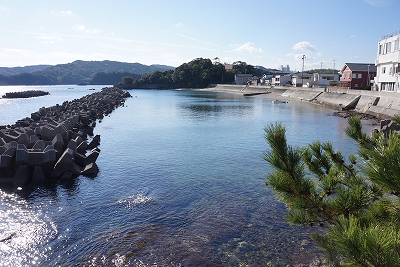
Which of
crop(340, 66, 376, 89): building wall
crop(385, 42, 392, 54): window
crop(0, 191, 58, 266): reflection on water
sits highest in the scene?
crop(385, 42, 392, 54): window

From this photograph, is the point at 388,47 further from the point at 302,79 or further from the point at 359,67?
the point at 302,79

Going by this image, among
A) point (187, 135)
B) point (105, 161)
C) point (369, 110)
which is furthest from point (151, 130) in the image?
point (369, 110)

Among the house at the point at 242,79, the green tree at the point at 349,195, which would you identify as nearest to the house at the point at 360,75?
the green tree at the point at 349,195

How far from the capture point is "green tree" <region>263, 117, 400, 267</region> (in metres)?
2.26

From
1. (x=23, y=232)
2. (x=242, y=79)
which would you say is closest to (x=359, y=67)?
(x=23, y=232)

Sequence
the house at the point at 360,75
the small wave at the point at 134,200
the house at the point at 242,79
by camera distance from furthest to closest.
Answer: the house at the point at 242,79 < the house at the point at 360,75 < the small wave at the point at 134,200

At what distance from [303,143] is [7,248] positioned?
58.0 ft

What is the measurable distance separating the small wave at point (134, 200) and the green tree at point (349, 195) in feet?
24.6

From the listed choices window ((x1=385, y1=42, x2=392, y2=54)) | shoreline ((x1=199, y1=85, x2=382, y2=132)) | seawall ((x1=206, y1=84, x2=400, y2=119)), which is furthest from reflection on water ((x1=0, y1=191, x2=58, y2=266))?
window ((x1=385, y1=42, x2=392, y2=54))

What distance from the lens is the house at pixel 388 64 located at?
1371 inches

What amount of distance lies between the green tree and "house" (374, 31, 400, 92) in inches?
1389

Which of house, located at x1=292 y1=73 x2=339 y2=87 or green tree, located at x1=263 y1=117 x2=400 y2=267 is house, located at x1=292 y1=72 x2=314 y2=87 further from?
green tree, located at x1=263 y1=117 x2=400 y2=267

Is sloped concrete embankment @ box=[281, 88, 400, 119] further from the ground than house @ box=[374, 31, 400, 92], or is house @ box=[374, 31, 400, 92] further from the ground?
house @ box=[374, 31, 400, 92]

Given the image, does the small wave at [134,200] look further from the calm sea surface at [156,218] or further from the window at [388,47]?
the window at [388,47]
